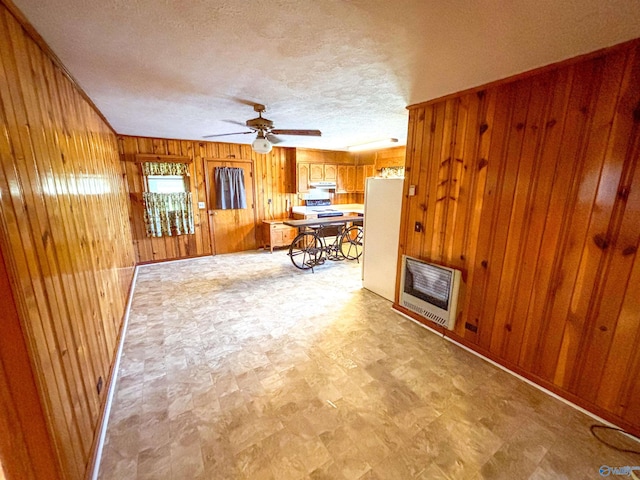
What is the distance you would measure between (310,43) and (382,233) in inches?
93.4

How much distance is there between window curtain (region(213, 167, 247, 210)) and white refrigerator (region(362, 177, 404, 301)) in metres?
3.18

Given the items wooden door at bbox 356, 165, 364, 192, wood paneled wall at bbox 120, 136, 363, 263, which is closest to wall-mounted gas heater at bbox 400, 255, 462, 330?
wood paneled wall at bbox 120, 136, 363, 263

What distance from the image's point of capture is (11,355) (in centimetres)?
93

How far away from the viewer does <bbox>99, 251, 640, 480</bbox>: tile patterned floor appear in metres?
1.43

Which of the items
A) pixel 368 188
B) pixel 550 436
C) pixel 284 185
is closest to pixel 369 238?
pixel 368 188

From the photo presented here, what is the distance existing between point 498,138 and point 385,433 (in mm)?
2343

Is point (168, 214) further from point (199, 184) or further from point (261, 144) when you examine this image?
point (261, 144)

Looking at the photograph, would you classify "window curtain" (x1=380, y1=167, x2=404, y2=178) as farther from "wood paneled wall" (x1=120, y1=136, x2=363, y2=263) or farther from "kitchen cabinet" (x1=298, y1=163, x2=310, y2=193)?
"kitchen cabinet" (x1=298, y1=163, x2=310, y2=193)

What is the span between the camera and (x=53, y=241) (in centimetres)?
131

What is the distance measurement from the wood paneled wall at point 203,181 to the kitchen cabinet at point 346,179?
0.19 metres

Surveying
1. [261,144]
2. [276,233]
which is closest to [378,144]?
[276,233]

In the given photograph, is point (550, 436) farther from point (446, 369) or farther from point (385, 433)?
point (385, 433)

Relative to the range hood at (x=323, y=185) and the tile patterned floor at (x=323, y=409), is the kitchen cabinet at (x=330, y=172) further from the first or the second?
→ the tile patterned floor at (x=323, y=409)

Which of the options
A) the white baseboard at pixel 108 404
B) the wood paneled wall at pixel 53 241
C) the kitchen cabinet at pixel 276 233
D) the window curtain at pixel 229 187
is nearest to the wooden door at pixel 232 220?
the window curtain at pixel 229 187
